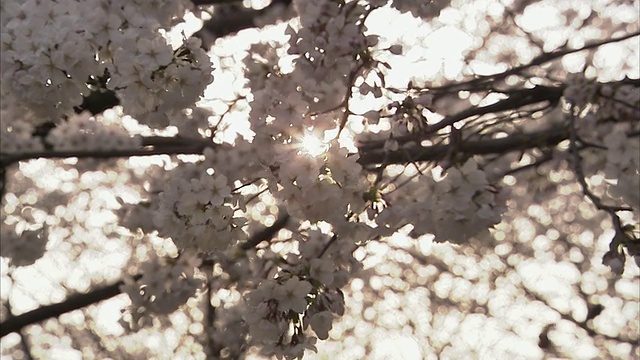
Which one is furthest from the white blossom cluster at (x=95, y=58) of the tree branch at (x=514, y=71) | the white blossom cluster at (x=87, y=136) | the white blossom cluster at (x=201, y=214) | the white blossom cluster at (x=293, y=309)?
the white blossom cluster at (x=87, y=136)

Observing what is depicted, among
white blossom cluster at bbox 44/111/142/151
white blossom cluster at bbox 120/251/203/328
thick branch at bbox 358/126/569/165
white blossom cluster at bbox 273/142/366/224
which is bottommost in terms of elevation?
white blossom cluster at bbox 44/111/142/151

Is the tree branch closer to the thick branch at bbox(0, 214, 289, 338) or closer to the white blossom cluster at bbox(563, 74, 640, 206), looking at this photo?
the white blossom cluster at bbox(563, 74, 640, 206)

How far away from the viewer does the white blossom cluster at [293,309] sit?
238cm

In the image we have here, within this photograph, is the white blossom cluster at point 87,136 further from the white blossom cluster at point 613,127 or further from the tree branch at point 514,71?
the white blossom cluster at point 613,127

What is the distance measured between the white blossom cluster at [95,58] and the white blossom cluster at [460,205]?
2.88 ft

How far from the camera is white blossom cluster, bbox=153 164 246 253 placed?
258 centimetres

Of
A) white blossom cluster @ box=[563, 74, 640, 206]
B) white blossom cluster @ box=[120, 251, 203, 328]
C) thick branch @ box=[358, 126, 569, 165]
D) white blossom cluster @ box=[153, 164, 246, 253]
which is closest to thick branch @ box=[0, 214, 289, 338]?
white blossom cluster @ box=[120, 251, 203, 328]

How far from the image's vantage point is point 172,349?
10.8m

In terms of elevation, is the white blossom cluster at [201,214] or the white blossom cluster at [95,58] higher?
the white blossom cluster at [95,58]

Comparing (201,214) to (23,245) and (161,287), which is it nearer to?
(161,287)

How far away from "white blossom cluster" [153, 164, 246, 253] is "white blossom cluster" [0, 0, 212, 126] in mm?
301

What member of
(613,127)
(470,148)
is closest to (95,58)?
(470,148)

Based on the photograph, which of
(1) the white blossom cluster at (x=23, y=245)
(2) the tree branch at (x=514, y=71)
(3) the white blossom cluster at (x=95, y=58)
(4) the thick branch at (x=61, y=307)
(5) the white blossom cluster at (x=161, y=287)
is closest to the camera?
(3) the white blossom cluster at (x=95, y=58)

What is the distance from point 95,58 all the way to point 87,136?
4.56 meters
